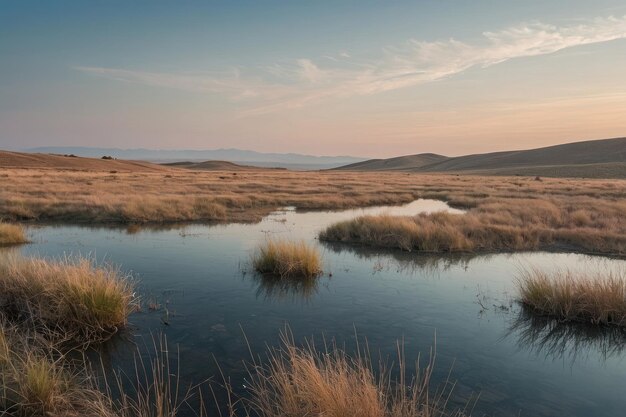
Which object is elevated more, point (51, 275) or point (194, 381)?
point (51, 275)

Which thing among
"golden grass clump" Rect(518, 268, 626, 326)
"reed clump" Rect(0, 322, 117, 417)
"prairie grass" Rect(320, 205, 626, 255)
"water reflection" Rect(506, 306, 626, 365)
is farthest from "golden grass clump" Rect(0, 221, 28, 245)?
"golden grass clump" Rect(518, 268, 626, 326)

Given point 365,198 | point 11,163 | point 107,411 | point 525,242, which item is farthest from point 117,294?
point 11,163

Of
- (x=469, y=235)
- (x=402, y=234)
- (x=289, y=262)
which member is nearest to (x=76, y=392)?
(x=289, y=262)

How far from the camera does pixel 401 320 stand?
9602mm

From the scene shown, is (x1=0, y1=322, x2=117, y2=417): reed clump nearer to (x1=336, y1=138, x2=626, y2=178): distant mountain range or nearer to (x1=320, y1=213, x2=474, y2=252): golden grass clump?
(x1=320, y1=213, x2=474, y2=252): golden grass clump

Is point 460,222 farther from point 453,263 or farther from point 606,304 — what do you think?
point 606,304

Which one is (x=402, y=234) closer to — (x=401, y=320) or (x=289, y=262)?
(x=289, y=262)

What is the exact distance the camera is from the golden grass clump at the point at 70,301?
324 inches

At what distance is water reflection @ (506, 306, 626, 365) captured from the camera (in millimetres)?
8383

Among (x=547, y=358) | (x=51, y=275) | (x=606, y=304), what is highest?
(x=51, y=275)

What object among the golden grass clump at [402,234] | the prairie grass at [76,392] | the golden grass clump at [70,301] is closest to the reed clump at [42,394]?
the prairie grass at [76,392]

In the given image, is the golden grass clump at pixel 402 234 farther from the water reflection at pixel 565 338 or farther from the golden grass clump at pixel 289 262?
the water reflection at pixel 565 338

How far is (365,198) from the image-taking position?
36125mm

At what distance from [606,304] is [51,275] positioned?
38.3 feet
